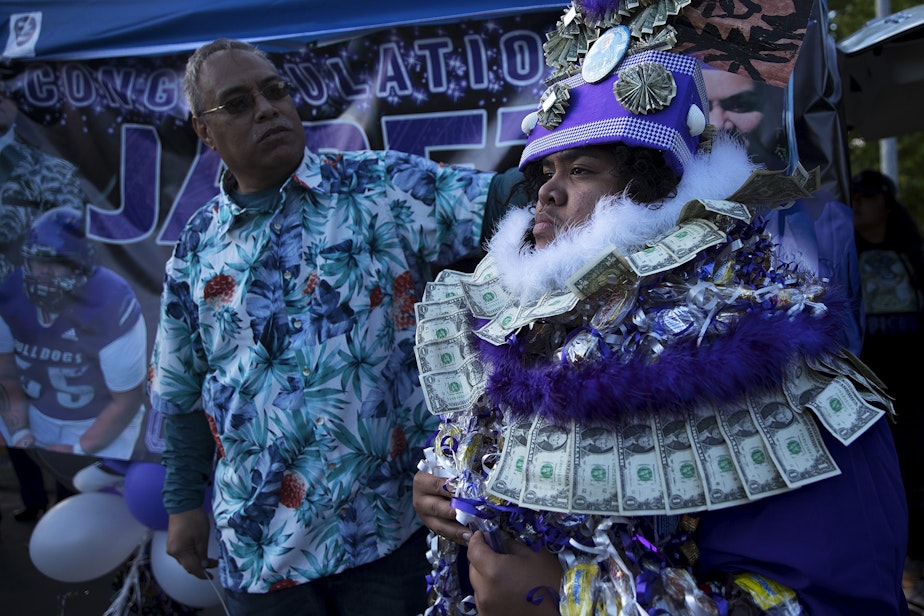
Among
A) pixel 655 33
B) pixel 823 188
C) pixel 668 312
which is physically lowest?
pixel 823 188

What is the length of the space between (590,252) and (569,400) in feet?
0.92

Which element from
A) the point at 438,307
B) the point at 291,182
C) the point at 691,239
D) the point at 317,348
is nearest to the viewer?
the point at 691,239

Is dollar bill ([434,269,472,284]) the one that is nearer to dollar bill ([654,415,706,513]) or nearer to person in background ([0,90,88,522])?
dollar bill ([654,415,706,513])

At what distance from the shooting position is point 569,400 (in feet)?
4.29

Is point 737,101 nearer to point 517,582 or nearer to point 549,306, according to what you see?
point 549,306

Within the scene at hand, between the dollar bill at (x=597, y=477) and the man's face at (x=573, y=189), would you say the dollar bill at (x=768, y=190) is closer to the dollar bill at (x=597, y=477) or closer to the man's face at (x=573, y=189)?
the man's face at (x=573, y=189)

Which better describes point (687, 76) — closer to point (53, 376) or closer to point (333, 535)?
point (333, 535)

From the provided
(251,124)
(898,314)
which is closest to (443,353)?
(251,124)

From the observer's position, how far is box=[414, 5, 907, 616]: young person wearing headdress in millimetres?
1224

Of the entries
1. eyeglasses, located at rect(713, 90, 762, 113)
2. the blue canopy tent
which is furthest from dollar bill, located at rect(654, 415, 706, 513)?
the blue canopy tent

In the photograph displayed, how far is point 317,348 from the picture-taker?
2156mm

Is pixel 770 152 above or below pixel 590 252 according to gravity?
below

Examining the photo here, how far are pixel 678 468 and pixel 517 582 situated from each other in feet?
1.14

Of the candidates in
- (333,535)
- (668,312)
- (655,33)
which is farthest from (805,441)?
(333,535)
